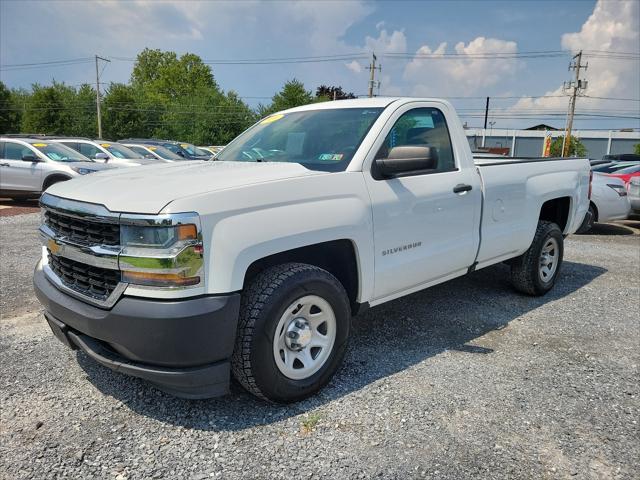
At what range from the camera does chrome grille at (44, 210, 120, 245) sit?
2.54 metres

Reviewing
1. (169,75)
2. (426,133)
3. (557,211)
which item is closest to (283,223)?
(426,133)

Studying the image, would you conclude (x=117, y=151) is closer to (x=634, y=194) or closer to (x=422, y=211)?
(x=422, y=211)

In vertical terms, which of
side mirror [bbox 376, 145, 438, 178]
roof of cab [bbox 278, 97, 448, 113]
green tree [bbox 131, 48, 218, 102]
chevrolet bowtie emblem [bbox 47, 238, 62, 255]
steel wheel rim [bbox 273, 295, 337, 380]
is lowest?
steel wheel rim [bbox 273, 295, 337, 380]

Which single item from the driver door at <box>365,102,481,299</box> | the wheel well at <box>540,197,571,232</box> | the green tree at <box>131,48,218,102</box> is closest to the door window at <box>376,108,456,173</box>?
the driver door at <box>365,102,481,299</box>

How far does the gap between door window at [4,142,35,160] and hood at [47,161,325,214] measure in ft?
36.1

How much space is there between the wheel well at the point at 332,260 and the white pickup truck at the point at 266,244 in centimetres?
1

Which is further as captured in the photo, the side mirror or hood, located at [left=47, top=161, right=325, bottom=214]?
the side mirror

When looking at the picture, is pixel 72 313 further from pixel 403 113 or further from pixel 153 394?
pixel 403 113

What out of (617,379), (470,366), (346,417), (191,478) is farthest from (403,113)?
(191,478)

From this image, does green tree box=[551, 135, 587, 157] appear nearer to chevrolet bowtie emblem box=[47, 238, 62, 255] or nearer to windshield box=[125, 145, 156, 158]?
windshield box=[125, 145, 156, 158]

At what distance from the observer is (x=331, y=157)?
11.1ft

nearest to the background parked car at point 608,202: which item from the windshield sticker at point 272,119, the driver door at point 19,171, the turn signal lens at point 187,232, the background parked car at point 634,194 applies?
A: the background parked car at point 634,194

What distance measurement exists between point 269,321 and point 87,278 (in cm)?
104

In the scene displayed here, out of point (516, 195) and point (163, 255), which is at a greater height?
point (516, 195)
